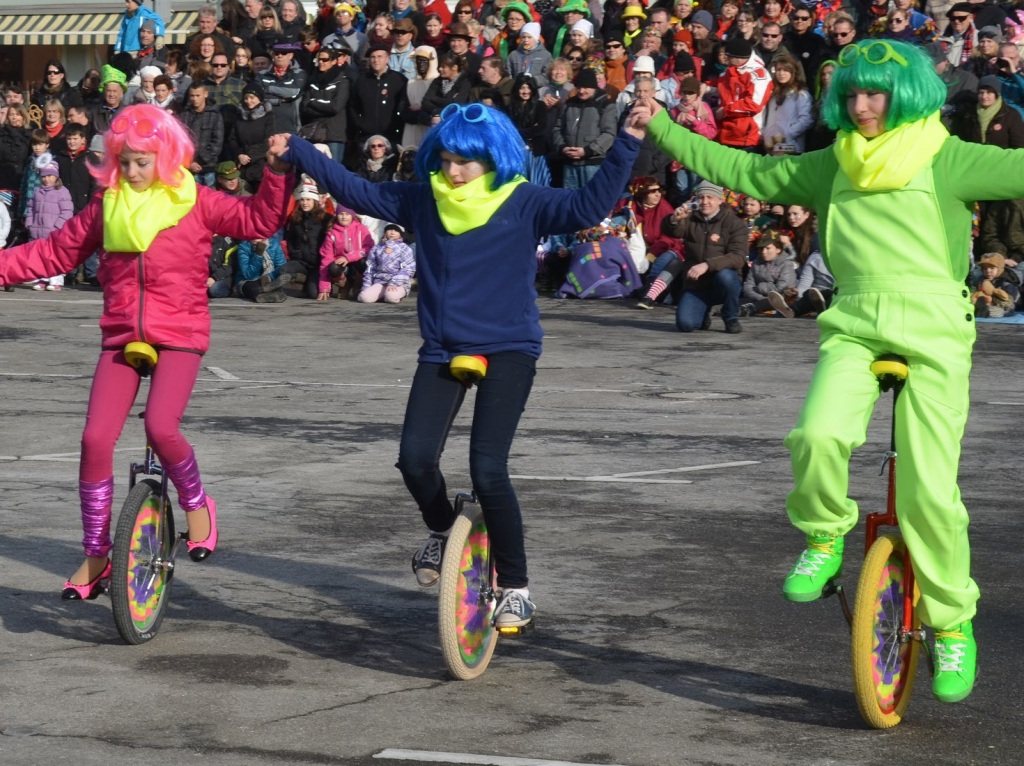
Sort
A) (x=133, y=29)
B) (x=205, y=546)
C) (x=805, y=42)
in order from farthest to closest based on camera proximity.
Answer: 1. (x=133, y=29)
2. (x=805, y=42)
3. (x=205, y=546)

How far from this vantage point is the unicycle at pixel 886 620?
551cm

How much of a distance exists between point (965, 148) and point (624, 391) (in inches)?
344

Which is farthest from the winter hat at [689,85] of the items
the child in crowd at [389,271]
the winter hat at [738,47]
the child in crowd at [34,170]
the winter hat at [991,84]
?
the child in crowd at [34,170]

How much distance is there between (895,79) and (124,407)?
304 cm

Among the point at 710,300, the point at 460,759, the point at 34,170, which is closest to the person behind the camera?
the point at 460,759

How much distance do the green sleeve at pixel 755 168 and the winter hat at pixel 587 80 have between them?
1487 centimetres

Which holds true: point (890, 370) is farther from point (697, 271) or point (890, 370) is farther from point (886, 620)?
point (697, 271)

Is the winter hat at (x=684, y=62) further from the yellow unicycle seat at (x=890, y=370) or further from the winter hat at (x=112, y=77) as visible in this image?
the yellow unicycle seat at (x=890, y=370)

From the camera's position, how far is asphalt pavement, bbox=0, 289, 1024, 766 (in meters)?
5.54

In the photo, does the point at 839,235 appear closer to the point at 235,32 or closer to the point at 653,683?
the point at 653,683

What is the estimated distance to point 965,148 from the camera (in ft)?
19.0

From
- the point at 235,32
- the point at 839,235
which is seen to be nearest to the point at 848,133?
the point at 839,235

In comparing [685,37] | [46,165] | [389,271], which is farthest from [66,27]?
[685,37]

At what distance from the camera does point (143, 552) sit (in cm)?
676
